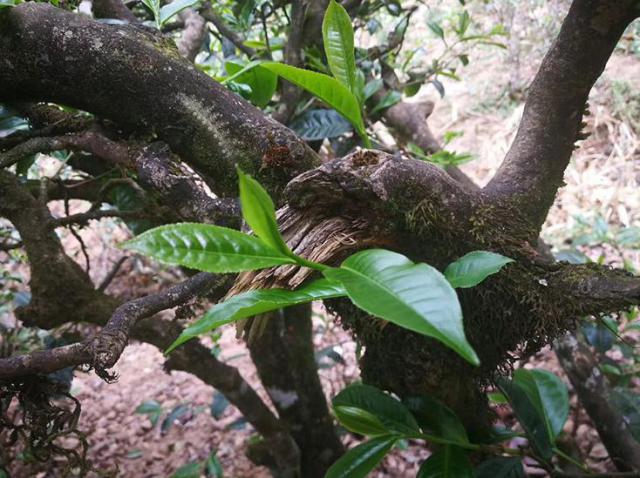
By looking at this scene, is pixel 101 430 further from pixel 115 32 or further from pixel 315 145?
pixel 115 32

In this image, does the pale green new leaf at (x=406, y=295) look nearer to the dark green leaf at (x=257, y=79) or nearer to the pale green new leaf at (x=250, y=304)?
the pale green new leaf at (x=250, y=304)

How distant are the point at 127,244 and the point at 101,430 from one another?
228 centimetres

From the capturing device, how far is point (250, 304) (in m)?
0.52

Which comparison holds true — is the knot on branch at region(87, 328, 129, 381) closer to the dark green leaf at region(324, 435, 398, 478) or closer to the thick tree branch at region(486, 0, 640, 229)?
the dark green leaf at region(324, 435, 398, 478)

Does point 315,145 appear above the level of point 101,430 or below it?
above

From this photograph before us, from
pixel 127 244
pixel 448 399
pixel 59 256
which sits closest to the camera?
pixel 127 244

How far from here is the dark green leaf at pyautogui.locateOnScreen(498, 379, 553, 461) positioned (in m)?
1.00

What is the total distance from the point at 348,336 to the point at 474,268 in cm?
202

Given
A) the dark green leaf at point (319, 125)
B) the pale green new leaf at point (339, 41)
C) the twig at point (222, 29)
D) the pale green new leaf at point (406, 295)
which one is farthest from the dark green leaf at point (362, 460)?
the twig at point (222, 29)

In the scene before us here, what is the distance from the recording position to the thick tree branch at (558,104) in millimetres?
759

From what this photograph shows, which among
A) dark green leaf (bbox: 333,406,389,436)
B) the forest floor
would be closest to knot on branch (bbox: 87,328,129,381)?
dark green leaf (bbox: 333,406,389,436)

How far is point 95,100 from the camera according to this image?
0.78m

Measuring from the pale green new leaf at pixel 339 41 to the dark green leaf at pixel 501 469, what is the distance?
75cm

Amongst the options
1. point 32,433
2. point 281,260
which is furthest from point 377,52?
point 32,433
